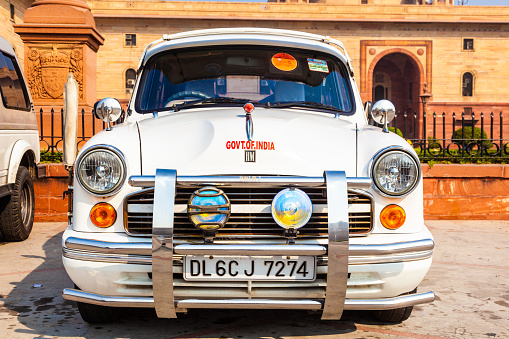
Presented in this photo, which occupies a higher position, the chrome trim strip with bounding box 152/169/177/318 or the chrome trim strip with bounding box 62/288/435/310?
the chrome trim strip with bounding box 152/169/177/318

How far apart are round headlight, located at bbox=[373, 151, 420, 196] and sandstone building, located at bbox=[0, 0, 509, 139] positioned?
40901 mm

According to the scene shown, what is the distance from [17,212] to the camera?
6.27 metres

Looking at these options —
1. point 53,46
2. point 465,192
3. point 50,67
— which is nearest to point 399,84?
point 53,46

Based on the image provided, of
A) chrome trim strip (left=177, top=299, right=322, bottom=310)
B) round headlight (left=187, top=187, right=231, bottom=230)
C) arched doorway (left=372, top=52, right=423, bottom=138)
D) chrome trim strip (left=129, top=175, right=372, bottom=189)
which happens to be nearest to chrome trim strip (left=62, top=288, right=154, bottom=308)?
chrome trim strip (left=177, top=299, right=322, bottom=310)

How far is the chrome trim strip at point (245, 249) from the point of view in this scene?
2.66m

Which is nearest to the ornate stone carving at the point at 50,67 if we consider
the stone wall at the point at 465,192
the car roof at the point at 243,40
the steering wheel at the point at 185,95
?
the stone wall at the point at 465,192

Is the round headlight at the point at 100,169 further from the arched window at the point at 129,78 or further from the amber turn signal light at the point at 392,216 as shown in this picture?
the arched window at the point at 129,78

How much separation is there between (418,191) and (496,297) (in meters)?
1.73

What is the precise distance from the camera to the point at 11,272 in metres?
4.95

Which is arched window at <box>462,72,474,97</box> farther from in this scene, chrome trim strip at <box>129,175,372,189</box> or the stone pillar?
chrome trim strip at <box>129,175,372,189</box>

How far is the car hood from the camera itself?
288 centimetres

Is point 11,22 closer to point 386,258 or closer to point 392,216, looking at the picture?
point 392,216

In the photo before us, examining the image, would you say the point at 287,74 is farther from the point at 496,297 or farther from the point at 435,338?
the point at 496,297

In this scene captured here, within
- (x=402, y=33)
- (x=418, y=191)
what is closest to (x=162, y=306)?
(x=418, y=191)
